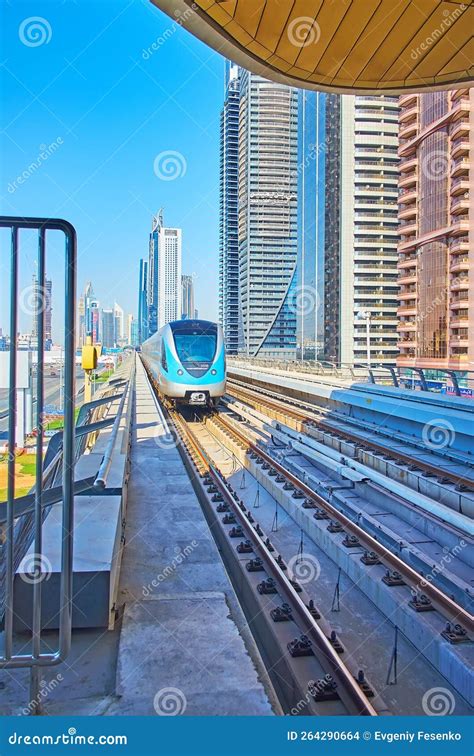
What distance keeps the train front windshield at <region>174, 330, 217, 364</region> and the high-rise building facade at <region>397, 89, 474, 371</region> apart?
980 inches

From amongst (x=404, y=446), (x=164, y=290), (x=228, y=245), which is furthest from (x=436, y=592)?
(x=164, y=290)

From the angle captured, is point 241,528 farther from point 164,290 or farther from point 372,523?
point 164,290

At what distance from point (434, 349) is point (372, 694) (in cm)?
4158

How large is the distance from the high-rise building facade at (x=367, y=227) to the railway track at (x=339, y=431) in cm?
4169

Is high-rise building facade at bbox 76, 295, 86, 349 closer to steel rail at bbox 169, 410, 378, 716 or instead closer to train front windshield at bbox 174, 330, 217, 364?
steel rail at bbox 169, 410, 378, 716

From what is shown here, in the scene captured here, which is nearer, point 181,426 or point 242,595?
point 242,595

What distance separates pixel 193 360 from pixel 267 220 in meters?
80.1

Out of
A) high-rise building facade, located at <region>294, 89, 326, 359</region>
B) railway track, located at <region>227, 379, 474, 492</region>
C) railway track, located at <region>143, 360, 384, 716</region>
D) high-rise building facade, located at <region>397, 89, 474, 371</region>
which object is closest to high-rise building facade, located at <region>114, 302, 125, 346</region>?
high-rise building facade, located at <region>294, 89, 326, 359</region>

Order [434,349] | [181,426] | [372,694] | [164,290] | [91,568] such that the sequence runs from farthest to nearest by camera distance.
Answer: [164,290] → [434,349] → [181,426] → [372,694] → [91,568]

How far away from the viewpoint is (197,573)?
15.8 ft

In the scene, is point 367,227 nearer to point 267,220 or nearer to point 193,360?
point 267,220

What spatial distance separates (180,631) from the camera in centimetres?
358

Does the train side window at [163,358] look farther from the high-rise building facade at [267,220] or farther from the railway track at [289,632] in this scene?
the high-rise building facade at [267,220]

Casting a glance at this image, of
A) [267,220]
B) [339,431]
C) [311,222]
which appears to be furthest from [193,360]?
[267,220]
